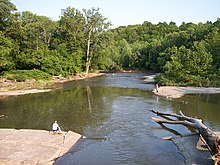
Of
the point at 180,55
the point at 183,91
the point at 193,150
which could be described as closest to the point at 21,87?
the point at 183,91

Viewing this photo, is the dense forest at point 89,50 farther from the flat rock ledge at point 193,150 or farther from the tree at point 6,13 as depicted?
the flat rock ledge at point 193,150

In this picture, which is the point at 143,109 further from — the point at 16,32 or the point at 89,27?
the point at 89,27

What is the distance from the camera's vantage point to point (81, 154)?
17.4 metres

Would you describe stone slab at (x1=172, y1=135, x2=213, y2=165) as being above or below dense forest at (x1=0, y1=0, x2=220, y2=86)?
below

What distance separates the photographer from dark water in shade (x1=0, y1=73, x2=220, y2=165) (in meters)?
17.1

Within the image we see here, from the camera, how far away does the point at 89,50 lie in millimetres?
80375

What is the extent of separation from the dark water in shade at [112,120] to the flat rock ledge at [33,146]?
666mm

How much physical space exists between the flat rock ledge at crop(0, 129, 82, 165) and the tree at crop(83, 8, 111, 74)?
56655 mm

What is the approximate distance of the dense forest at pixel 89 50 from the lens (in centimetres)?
4856

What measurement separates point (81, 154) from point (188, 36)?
65.6 meters

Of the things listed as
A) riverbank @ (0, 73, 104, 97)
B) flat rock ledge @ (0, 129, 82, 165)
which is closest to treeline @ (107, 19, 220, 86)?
riverbank @ (0, 73, 104, 97)

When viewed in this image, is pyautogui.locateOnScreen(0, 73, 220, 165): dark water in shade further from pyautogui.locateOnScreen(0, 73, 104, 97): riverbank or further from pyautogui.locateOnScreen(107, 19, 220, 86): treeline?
pyautogui.locateOnScreen(107, 19, 220, 86): treeline

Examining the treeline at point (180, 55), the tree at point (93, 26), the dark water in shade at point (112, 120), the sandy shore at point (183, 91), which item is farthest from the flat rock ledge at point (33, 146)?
the tree at point (93, 26)

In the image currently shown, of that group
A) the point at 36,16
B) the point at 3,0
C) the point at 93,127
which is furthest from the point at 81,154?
the point at 36,16
